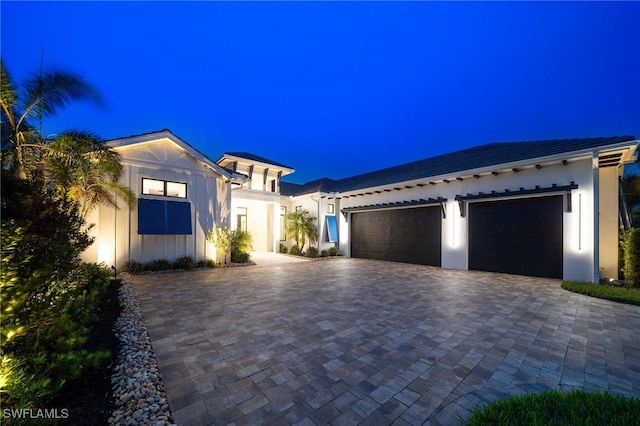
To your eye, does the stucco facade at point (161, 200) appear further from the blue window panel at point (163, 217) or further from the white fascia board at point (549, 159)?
the white fascia board at point (549, 159)

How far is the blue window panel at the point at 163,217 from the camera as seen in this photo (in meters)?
9.52

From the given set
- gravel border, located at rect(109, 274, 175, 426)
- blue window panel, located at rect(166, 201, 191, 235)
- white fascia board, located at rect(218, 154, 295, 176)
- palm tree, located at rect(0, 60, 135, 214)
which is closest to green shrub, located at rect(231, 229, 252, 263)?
blue window panel, located at rect(166, 201, 191, 235)

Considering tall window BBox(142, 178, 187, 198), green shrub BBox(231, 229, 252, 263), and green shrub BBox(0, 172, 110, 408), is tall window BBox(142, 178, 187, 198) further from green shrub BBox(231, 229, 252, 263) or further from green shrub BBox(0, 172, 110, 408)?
green shrub BBox(0, 172, 110, 408)

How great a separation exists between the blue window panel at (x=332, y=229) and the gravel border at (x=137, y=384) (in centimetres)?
1211

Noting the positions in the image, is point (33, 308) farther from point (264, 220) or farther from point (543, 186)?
point (264, 220)

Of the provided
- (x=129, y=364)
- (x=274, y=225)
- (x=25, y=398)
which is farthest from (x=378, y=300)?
(x=274, y=225)

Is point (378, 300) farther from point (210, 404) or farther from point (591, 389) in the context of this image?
point (210, 404)

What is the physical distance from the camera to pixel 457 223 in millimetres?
10695

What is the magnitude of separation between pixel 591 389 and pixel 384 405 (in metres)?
2.45

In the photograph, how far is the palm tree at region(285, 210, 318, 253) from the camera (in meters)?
15.8

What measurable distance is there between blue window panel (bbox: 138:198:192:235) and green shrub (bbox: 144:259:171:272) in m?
1.24

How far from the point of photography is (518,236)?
30.2ft

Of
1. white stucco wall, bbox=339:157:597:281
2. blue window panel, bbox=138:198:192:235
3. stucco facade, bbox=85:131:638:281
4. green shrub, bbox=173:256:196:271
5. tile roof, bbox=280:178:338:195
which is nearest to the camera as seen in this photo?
white stucco wall, bbox=339:157:597:281

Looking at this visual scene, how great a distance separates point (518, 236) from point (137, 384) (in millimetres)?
11723
